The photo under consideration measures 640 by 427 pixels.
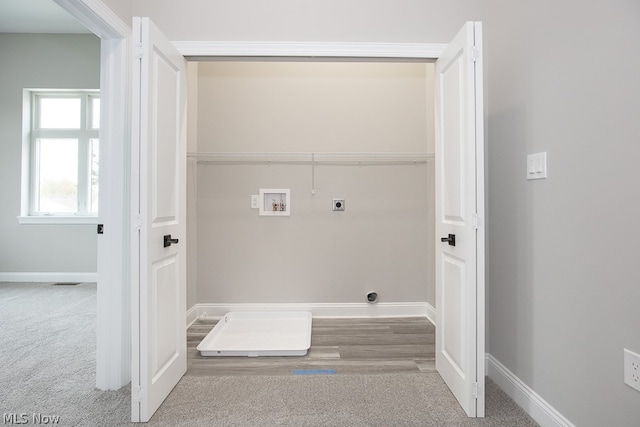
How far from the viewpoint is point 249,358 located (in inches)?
94.3

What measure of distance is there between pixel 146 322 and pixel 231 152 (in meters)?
1.97

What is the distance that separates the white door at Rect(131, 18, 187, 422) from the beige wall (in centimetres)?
119

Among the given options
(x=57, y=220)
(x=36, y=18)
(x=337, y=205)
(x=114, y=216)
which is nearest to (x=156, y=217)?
(x=114, y=216)

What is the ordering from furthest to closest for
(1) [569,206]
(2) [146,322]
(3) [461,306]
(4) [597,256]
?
(3) [461,306] < (2) [146,322] < (1) [569,206] < (4) [597,256]

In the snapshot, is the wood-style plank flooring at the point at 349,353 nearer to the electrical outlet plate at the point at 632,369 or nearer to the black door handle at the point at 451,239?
the black door handle at the point at 451,239

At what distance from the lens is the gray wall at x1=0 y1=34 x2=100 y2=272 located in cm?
462

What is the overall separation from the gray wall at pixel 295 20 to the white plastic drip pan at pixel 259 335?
2.07 metres

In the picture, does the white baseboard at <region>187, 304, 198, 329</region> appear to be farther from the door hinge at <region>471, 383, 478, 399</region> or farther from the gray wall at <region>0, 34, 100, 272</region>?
the gray wall at <region>0, 34, 100, 272</region>

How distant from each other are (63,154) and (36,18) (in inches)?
66.6

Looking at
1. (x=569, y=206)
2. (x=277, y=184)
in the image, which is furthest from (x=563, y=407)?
(x=277, y=184)

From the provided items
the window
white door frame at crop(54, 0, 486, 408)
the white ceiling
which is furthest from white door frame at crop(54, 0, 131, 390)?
the window

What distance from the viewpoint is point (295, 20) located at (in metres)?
2.12

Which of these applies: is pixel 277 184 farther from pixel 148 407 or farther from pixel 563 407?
pixel 563 407

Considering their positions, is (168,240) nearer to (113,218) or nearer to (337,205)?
(113,218)
